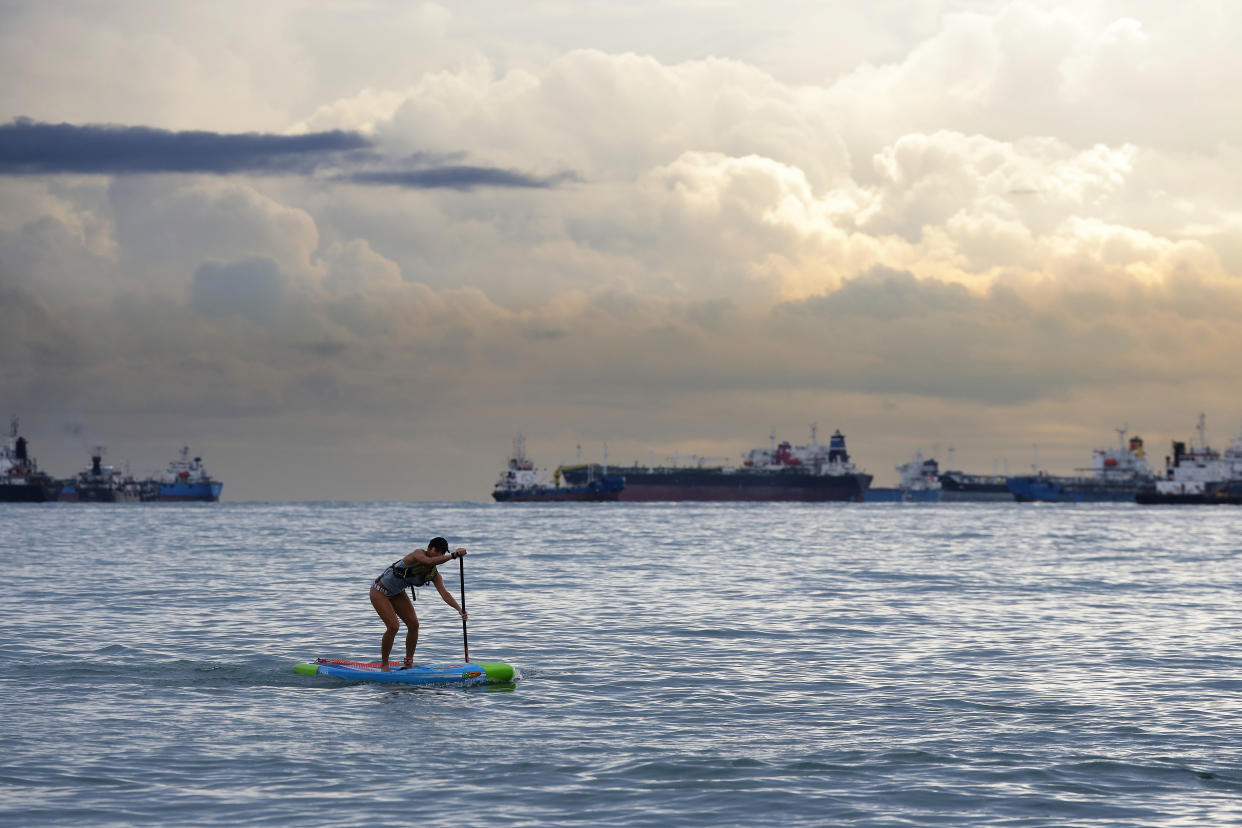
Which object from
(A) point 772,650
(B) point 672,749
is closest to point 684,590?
(A) point 772,650

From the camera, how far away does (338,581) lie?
43.6 metres

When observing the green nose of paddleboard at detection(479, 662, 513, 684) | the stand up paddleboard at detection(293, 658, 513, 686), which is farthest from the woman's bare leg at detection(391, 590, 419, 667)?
the green nose of paddleboard at detection(479, 662, 513, 684)

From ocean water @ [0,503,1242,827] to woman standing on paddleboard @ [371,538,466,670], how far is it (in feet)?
3.10

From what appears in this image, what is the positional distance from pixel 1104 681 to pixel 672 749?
8669 millimetres

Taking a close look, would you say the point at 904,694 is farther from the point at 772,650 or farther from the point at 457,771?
the point at 457,771

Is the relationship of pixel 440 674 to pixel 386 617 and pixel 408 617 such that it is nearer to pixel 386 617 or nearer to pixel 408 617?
pixel 408 617

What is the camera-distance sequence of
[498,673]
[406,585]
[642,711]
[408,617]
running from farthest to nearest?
[408,617]
[406,585]
[498,673]
[642,711]

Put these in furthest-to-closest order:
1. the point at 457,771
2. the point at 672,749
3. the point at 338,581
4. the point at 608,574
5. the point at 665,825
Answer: the point at 608,574 → the point at 338,581 → the point at 672,749 → the point at 457,771 → the point at 665,825

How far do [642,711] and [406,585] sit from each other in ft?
14.5

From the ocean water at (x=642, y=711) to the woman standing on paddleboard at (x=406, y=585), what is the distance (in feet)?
3.10

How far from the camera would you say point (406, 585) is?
19.7 meters

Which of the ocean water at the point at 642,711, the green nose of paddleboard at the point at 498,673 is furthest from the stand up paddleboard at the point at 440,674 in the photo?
the ocean water at the point at 642,711

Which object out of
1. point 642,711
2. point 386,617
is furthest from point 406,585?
point 642,711

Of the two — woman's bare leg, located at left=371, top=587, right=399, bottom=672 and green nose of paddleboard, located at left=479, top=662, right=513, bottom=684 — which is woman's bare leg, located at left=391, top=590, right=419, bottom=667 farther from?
green nose of paddleboard, located at left=479, top=662, right=513, bottom=684
